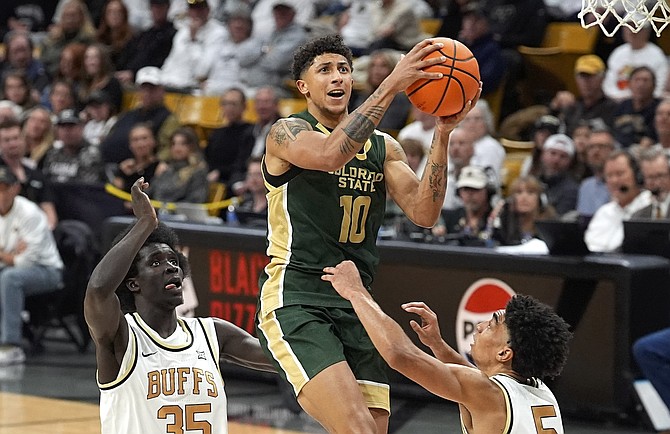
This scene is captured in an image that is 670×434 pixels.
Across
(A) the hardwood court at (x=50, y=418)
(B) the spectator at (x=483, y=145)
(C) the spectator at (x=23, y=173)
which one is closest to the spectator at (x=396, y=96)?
(B) the spectator at (x=483, y=145)

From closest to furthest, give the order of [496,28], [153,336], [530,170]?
[153,336] → [530,170] → [496,28]

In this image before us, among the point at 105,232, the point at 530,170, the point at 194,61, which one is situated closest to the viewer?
the point at 105,232

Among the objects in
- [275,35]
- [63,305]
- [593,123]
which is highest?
[275,35]

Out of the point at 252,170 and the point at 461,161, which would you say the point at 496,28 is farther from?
the point at 252,170

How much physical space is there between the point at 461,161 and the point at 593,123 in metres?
1.20

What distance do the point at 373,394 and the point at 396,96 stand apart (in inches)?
285

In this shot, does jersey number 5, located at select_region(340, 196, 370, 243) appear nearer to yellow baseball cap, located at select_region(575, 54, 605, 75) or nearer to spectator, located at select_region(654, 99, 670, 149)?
spectator, located at select_region(654, 99, 670, 149)

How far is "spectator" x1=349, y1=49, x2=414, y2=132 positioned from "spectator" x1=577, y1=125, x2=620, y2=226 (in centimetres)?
196

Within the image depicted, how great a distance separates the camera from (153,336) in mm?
4441

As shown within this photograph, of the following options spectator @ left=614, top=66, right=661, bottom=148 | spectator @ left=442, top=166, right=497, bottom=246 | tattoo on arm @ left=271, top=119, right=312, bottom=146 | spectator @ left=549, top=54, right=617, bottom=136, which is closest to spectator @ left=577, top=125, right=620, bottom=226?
spectator @ left=614, top=66, right=661, bottom=148

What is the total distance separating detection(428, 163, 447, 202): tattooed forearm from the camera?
188 inches

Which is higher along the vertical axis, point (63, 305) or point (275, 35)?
point (275, 35)

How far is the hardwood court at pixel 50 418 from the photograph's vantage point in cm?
773

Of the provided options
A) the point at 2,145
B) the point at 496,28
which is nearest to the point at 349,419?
the point at 2,145
